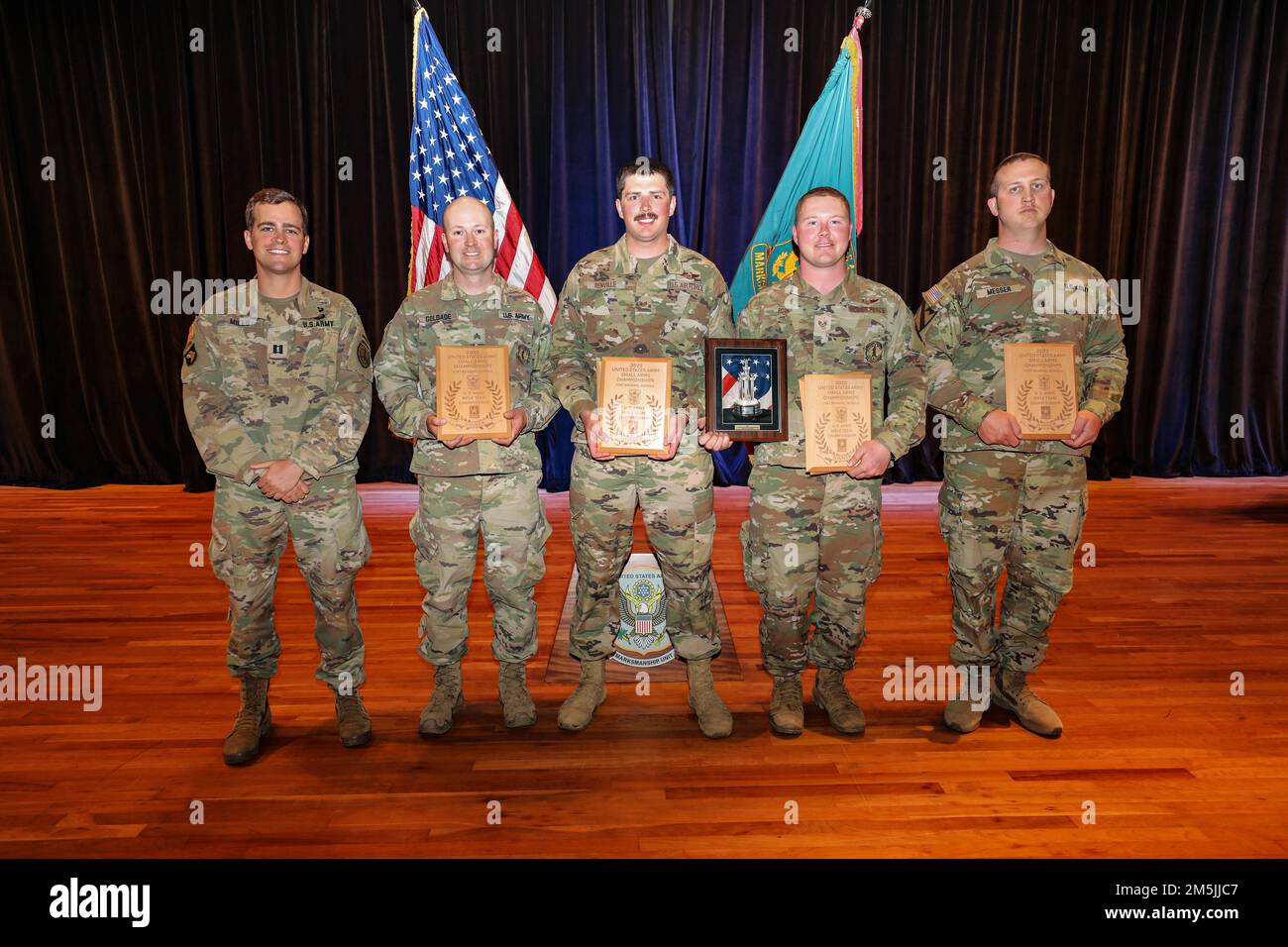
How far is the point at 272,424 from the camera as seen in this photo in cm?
261

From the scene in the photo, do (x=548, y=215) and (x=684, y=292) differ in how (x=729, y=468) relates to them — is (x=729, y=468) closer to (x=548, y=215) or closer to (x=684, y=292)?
(x=548, y=215)

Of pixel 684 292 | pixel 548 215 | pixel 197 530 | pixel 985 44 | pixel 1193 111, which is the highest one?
pixel 985 44

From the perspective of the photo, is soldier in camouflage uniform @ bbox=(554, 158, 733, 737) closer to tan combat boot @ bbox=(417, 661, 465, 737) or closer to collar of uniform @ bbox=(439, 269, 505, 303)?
collar of uniform @ bbox=(439, 269, 505, 303)

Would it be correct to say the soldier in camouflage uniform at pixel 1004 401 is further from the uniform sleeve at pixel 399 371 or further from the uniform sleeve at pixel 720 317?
the uniform sleeve at pixel 399 371

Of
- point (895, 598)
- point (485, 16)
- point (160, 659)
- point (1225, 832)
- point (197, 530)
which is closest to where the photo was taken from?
point (1225, 832)

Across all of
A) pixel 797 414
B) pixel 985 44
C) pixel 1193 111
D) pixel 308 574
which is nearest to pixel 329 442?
pixel 308 574

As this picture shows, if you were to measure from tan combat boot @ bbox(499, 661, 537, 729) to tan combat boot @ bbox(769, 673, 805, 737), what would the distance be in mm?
830

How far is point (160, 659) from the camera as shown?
346 cm

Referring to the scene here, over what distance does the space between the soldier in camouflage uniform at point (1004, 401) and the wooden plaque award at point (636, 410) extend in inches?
37.0

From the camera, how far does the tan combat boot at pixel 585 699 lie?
112 inches

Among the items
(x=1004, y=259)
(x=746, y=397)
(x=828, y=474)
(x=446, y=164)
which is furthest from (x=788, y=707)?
(x=446, y=164)

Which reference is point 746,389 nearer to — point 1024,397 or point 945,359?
point 945,359

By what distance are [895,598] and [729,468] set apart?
2899mm

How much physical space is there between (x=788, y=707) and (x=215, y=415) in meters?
2.09
